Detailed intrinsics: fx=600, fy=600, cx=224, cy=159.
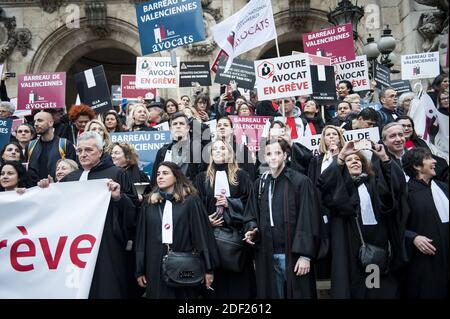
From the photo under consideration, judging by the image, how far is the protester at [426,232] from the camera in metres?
5.19

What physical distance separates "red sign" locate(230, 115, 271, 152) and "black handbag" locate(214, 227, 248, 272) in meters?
2.49

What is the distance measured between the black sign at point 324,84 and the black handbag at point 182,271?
4.83 metres

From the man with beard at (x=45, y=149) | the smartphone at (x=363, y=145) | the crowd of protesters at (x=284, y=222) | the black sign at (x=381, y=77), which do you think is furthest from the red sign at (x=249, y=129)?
the black sign at (x=381, y=77)

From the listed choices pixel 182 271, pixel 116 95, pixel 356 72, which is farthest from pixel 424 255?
pixel 116 95

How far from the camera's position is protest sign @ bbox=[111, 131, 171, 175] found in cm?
790

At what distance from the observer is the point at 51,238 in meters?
5.51

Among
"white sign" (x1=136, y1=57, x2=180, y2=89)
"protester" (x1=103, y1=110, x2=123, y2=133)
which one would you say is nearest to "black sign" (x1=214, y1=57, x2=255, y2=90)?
"white sign" (x1=136, y1=57, x2=180, y2=89)

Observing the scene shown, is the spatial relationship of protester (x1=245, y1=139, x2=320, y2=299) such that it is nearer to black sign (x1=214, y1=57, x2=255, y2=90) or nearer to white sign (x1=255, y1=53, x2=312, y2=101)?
white sign (x1=255, y1=53, x2=312, y2=101)
